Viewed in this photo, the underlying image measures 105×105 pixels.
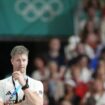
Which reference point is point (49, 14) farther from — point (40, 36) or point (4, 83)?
point (4, 83)

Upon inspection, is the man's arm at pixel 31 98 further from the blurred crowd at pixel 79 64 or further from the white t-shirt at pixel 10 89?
the blurred crowd at pixel 79 64

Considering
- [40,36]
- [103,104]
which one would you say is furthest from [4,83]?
[40,36]

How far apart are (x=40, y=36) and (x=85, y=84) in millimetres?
2124

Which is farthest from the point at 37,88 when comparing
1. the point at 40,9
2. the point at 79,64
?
the point at 40,9

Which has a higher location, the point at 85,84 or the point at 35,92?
the point at 35,92

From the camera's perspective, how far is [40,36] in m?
13.6

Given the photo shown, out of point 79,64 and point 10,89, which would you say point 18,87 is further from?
point 79,64

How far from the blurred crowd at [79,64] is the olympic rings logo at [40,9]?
19.7 inches

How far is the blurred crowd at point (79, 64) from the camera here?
11.7 m

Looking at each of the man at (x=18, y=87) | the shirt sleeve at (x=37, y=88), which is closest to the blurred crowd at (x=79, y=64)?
the shirt sleeve at (x=37, y=88)

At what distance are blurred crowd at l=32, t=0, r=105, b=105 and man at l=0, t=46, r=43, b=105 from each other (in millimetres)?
4231

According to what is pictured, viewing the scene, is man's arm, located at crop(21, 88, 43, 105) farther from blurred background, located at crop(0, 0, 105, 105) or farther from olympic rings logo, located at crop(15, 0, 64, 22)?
olympic rings logo, located at crop(15, 0, 64, 22)

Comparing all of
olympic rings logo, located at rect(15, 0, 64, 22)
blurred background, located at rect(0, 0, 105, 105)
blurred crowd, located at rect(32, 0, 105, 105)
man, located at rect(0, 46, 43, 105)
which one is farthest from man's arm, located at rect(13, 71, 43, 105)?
olympic rings logo, located at rect(15, 0, 64, 22)

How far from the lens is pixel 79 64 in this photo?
1223 cm
